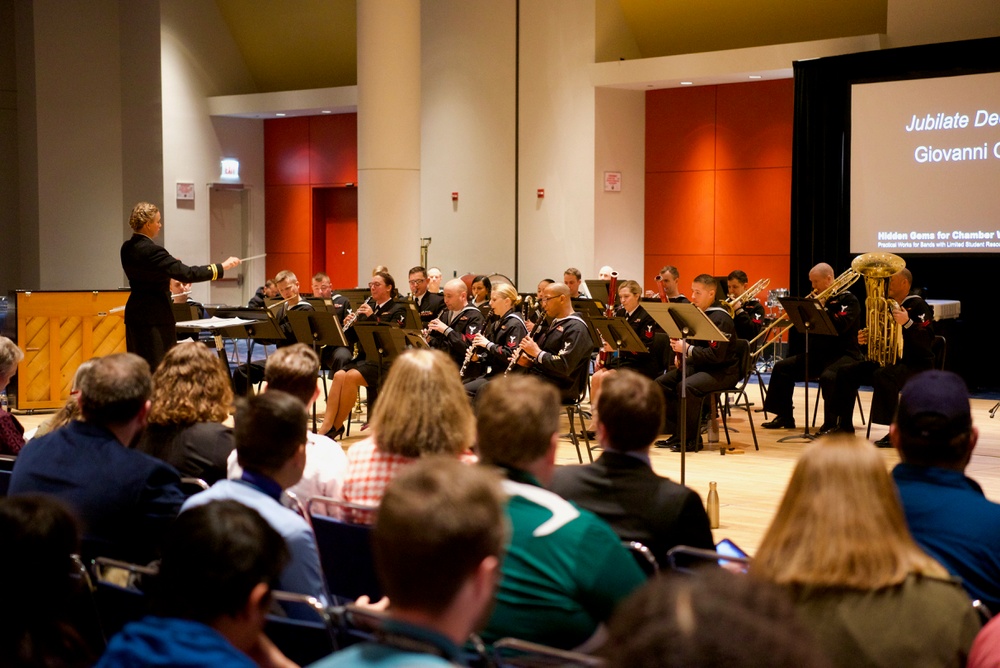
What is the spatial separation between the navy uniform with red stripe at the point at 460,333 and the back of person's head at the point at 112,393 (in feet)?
17.5

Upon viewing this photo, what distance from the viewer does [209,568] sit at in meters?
1.84

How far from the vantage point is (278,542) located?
1937mm

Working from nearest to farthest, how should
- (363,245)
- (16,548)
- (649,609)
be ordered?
1. (649,609)
2. (16,548)
3. (363,245)

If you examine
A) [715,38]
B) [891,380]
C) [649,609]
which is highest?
[715,38]

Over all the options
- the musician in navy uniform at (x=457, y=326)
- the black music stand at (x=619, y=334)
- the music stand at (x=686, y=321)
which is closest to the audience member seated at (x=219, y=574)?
the music stand at (x=686, y=321)

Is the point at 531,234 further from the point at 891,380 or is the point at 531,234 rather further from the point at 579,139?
the point at 891,380

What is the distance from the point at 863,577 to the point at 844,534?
81 mm

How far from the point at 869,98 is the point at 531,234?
4660mm

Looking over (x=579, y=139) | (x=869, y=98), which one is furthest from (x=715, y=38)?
(x=869, y=98)

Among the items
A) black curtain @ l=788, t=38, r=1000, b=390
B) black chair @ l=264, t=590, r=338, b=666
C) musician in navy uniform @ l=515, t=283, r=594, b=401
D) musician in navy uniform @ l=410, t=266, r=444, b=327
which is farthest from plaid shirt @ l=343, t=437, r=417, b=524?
black curtain @ l=788, t=38, r=1000, b=390

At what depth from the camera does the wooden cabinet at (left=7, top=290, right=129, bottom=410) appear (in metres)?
9.78

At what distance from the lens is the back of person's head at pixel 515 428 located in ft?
8.38

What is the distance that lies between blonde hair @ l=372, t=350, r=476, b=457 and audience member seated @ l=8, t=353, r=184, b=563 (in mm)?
633

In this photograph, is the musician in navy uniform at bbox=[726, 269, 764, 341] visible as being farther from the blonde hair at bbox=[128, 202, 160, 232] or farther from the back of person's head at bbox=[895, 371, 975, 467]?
the back of person's head at bbox=[895, 371, 975, 467]
